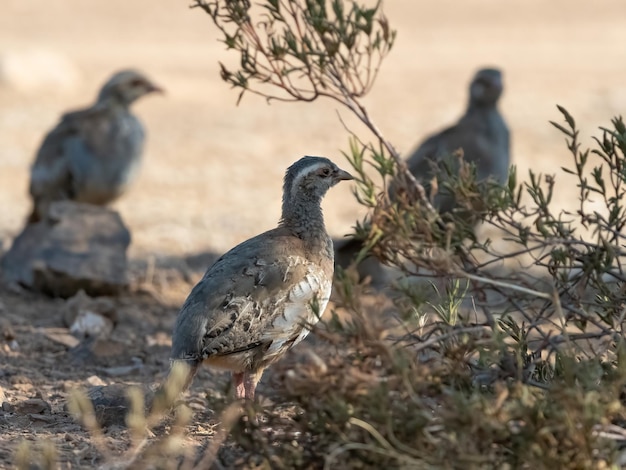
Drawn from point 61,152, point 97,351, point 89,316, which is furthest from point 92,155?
point 97,351

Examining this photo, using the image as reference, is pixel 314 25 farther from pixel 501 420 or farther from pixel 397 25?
pixel 397 25

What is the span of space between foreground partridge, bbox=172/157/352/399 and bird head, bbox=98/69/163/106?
6.36 m

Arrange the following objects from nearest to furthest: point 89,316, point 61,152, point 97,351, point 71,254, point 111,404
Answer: point 111,404 < point 97,351 < point 89,316 < point 71,254 < point 61,152

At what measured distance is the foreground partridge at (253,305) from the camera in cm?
586

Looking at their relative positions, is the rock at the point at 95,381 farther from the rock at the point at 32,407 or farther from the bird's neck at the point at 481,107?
the bird's neck at the point at 481,107

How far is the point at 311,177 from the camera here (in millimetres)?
6629

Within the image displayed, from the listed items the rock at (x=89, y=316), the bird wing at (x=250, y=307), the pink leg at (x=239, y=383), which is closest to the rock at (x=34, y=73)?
the rock at (x=89, y=316)

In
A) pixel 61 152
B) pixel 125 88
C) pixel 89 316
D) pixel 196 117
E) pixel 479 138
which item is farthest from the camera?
pixel 196 117

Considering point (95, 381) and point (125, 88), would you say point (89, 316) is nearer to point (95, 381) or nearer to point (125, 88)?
point (95, 381)

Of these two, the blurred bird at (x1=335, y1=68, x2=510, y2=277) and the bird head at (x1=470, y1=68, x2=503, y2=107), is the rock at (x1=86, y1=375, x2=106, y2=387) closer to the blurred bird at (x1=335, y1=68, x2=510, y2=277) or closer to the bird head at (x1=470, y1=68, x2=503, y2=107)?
the blurred bird at (x1=335, y1=68, x2=510, y2=277)

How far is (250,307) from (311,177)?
101 centimetres

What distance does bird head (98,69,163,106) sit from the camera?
12430mm

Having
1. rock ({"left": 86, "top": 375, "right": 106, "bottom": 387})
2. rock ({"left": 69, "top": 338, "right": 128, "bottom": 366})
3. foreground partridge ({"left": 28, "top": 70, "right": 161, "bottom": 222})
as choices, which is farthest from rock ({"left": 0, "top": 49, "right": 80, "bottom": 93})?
rock ({"left": 86, "top": 375, "right": 106, "bottom": 387})

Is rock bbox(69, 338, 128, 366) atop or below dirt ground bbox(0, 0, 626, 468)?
below
